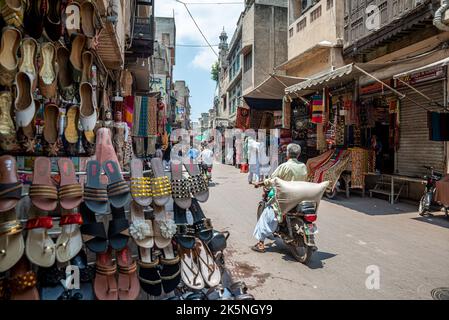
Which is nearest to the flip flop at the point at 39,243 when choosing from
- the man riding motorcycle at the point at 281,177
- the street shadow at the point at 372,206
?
the man riding motorcycle at the point at 281,177

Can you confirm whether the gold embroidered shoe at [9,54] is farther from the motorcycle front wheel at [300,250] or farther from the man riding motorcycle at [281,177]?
the motorcycle front wheel at [300,250]

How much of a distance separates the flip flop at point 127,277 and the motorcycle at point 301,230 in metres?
2.58

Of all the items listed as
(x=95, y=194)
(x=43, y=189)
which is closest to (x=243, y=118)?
(x=95, y=194)

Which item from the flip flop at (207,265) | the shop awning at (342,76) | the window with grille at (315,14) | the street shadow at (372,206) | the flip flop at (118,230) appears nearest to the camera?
the flip flop at (118,230)

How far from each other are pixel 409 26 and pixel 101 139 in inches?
346

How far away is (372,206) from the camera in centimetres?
898

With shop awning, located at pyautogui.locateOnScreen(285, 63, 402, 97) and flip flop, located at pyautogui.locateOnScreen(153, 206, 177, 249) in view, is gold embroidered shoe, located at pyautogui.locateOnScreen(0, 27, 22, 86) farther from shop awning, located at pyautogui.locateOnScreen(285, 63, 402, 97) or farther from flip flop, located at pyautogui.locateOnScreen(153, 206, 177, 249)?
shop awning, located at pyautogui.locateOnScreen(285, 63, 402, 97)

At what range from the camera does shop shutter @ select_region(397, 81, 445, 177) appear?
8.38m

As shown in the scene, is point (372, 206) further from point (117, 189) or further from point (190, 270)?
point (117, 189)

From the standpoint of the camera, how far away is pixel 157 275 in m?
2.81

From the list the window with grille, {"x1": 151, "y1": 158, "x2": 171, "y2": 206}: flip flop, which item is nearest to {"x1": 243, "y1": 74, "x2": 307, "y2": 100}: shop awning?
the window with grille

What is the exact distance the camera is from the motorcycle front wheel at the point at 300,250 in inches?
177

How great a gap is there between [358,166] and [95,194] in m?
9.00
